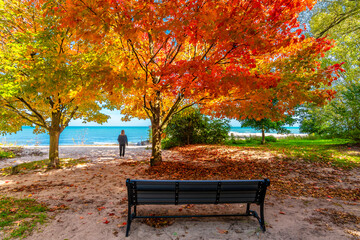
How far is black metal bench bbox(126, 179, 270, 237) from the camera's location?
3168 mm

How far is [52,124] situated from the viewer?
870 cm

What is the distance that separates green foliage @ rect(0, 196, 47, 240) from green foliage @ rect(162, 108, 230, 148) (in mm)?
11692

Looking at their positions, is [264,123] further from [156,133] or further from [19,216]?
[19,216]

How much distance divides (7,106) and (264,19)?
10557 millimetres

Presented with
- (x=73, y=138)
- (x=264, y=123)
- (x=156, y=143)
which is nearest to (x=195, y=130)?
(x=264, y=123)

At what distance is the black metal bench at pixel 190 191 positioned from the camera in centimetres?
317

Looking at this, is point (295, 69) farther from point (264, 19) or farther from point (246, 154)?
point (246, 154)

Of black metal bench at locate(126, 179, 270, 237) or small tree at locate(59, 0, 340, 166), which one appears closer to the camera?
black metal bench at locate(126, 179, 270, 237)

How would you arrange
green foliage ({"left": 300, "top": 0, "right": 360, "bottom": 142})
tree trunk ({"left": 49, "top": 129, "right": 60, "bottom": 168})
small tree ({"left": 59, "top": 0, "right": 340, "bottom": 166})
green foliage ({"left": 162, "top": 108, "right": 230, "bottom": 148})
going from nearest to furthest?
small tree ({"left": 59, "top": 0, "right": 340, "bottom": 166}) < tree trunk ({"left": 49, "top": 129, "right": 60, "bottom": 168}) < green foliage ({"left": 300, "top": 0, "right": 360, "bottom": 142}) < green foliage ({"left": 162, "top": 108, "right": 230, "bottom": 148})

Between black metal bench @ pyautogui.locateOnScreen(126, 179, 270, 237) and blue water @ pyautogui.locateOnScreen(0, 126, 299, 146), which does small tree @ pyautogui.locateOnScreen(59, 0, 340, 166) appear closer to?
black metal bench @ pyautogui.locateOnScreen(126, 179, 270, 237)

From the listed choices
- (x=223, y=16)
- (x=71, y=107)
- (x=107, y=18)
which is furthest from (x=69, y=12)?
(x=71, y=107)

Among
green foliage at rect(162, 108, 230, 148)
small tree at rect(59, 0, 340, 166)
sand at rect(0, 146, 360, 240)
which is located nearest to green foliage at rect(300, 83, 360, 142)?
small tree at rect(59, 0, 340, 166)

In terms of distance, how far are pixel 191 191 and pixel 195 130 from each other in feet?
41.6

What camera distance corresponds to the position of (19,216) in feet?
12.0
